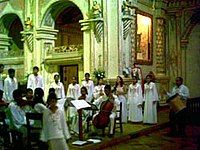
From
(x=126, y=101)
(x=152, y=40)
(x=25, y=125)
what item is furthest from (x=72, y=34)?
(x=25, y=125)

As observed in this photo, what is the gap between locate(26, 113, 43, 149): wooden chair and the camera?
5.85m

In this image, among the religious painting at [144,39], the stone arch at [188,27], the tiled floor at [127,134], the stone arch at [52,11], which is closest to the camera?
the tiled floor at [127,134]

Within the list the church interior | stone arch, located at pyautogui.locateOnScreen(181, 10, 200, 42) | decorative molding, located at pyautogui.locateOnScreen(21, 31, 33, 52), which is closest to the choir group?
the church interior

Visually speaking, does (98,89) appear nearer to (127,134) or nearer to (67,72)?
(127,134)

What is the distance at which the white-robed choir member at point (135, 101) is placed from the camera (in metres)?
11.2

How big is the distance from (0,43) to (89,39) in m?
5.58

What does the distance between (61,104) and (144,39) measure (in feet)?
23.5

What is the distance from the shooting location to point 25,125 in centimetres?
630

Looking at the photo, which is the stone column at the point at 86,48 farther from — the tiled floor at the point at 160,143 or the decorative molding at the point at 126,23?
the tiled floor at the point at 160,143

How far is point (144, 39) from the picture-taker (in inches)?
569

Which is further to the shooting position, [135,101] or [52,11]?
[52,11]

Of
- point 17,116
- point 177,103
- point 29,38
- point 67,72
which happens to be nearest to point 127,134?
point 177,103

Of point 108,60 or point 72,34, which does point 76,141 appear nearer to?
point 108,60

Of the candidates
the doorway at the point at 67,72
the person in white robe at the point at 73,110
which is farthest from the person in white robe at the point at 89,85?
the doorway at the point at 67,72
